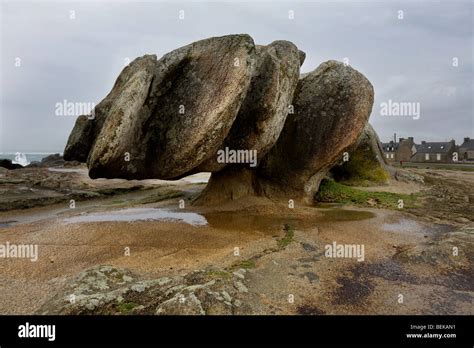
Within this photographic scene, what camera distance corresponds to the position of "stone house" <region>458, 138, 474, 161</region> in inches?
3359

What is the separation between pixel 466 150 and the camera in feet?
284

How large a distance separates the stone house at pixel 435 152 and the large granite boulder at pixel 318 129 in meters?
73.2

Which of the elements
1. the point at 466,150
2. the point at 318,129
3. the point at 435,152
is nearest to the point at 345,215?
the point at 318,129

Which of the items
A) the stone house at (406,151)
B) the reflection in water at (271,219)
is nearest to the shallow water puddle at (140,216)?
the reflection in water at (271,219)

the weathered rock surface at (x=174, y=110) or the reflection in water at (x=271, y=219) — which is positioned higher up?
the weathered rock surface at (x=174, y=110)

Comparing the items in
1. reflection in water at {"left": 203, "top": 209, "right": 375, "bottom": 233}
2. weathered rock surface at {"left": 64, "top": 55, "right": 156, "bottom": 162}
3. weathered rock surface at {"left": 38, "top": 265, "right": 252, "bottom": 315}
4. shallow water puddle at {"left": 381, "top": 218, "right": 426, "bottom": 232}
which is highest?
weathered rock surface at {"left": 64, "top": 55, "right": 156, "bottom": 162}

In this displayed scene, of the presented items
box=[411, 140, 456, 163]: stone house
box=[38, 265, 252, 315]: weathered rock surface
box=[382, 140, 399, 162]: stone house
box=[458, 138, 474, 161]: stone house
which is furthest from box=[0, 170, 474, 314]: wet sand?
box=[458, 138, 474, 161]: stone house

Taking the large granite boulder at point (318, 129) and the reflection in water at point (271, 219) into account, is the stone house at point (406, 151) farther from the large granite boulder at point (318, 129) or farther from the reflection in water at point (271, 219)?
the reflection in water at point (271, 219)

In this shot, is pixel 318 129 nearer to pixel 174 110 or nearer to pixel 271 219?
pixel 271 219

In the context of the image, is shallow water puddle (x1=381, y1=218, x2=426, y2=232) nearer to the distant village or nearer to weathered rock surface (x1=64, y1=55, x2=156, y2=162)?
weathered rock surface (x1=64, y1=55, x2=156, y2=162)

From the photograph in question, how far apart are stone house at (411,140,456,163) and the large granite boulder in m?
73.2

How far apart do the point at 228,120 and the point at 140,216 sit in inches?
245

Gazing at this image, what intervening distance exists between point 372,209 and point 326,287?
10.7m

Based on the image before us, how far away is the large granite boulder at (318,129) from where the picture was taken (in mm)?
18438
